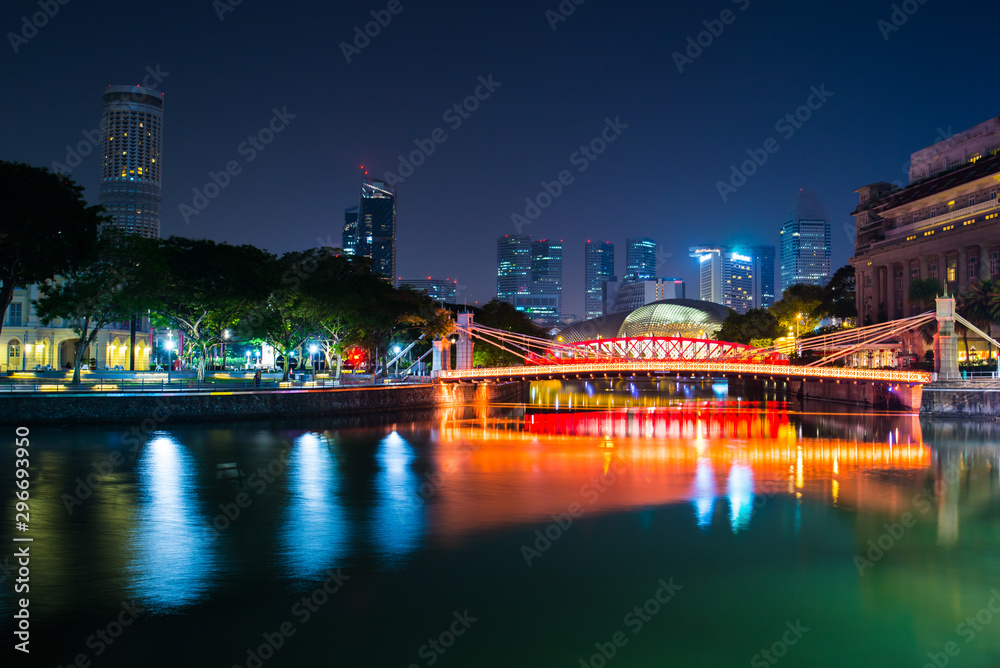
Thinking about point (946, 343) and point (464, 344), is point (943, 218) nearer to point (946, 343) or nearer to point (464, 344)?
point (946, 343)

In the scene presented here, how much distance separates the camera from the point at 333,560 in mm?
18250

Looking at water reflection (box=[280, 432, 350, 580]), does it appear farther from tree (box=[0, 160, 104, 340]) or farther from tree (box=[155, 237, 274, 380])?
tree (box=[155, 237, 274, 380])

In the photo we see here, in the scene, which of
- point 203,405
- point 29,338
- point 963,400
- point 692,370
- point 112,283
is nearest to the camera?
point 203,405

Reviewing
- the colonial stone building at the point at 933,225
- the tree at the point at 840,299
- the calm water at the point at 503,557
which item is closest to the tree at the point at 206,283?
the calm water at the point at 503,557

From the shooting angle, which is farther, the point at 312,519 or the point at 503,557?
the point at 312,519

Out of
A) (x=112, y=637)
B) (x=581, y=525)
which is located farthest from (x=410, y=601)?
(x=581, y=525)

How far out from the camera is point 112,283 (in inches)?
1858

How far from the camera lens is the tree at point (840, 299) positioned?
11056cm

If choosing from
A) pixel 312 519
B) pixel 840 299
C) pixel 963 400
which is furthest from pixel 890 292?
pixel 312 519

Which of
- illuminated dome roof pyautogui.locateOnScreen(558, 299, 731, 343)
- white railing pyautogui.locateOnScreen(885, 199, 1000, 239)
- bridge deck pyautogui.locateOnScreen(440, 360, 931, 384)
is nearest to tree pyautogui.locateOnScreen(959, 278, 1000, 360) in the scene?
bridge deck pyautogui.locateOnScreen(440, 360, 931, 384)

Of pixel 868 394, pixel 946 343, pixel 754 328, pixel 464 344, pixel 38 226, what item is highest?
pixel 38 226

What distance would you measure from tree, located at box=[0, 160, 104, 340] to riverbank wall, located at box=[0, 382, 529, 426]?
5661 mm

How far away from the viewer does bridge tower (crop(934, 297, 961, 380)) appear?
5722 cm

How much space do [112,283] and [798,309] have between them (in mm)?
87760
